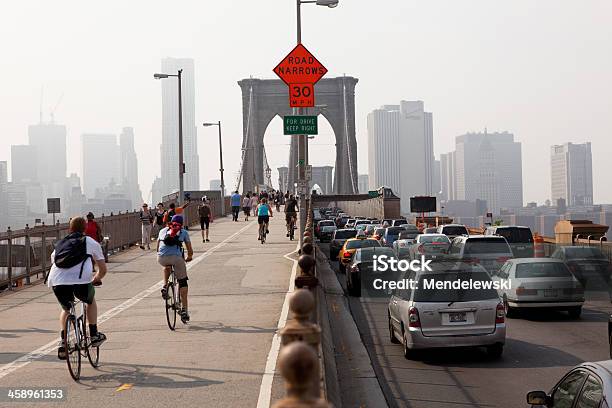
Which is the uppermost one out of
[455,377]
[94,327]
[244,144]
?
[244,144]

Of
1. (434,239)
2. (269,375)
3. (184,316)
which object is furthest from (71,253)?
(434,239)

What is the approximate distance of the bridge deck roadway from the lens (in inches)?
364

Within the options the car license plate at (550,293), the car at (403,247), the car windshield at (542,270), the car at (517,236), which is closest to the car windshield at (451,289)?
the car license plate at (550,293)

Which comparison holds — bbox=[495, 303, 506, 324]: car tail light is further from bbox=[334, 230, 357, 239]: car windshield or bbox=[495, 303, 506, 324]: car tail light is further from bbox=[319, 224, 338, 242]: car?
bbox=[319, 224, 338, 242]: car

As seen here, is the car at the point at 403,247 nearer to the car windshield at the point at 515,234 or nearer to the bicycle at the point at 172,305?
the car windshield at the point at 515,234

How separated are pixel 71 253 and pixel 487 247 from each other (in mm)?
17335

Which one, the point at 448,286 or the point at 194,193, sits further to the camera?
the point at 194,193

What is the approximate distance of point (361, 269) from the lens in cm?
2366

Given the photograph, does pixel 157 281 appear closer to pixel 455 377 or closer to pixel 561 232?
pixel 455 377

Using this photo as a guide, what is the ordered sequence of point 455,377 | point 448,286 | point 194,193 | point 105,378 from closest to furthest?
point 105,378
point 455,377
point 448,286
point 194,193

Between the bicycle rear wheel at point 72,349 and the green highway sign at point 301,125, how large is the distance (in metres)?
14.7

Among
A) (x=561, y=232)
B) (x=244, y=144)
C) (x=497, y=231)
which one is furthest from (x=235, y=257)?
(x=244, y=144)

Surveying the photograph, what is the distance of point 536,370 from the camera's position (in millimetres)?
12320

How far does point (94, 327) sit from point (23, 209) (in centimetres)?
13921
